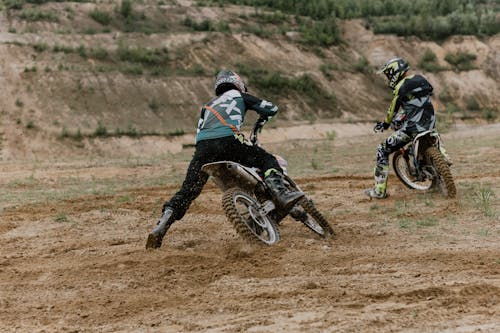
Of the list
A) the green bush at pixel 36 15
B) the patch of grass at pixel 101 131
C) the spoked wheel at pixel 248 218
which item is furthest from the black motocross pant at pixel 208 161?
the green bush at pixel 36 15

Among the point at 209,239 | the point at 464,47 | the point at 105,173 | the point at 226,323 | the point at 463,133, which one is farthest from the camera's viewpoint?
the point at 464,47

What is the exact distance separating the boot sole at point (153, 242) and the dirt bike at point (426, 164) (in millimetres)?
4624

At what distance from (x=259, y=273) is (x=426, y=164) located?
5.05 metres

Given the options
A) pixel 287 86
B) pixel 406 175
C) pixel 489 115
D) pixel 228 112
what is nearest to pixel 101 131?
pixel 287 86

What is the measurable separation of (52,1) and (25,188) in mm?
34151

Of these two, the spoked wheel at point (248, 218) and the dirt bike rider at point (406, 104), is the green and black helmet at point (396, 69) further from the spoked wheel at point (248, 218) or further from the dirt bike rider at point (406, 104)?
the spoked wheel at point (248, 218)

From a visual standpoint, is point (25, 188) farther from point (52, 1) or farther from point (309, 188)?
point (52, 1)

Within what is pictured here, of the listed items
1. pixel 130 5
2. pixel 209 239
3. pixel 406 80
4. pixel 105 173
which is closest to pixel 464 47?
pixel 130 5

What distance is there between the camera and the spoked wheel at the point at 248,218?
6340 millimetres

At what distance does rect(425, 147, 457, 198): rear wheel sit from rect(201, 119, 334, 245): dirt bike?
Answer: 3003 millimetres

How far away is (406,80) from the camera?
9758 millimetres

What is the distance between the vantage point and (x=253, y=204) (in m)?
6.75

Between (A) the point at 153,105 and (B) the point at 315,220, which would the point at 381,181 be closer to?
(B) the point at 315,220

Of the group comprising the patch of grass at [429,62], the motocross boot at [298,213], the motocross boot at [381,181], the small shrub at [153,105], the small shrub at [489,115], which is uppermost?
the motocross boot at [298,213]
